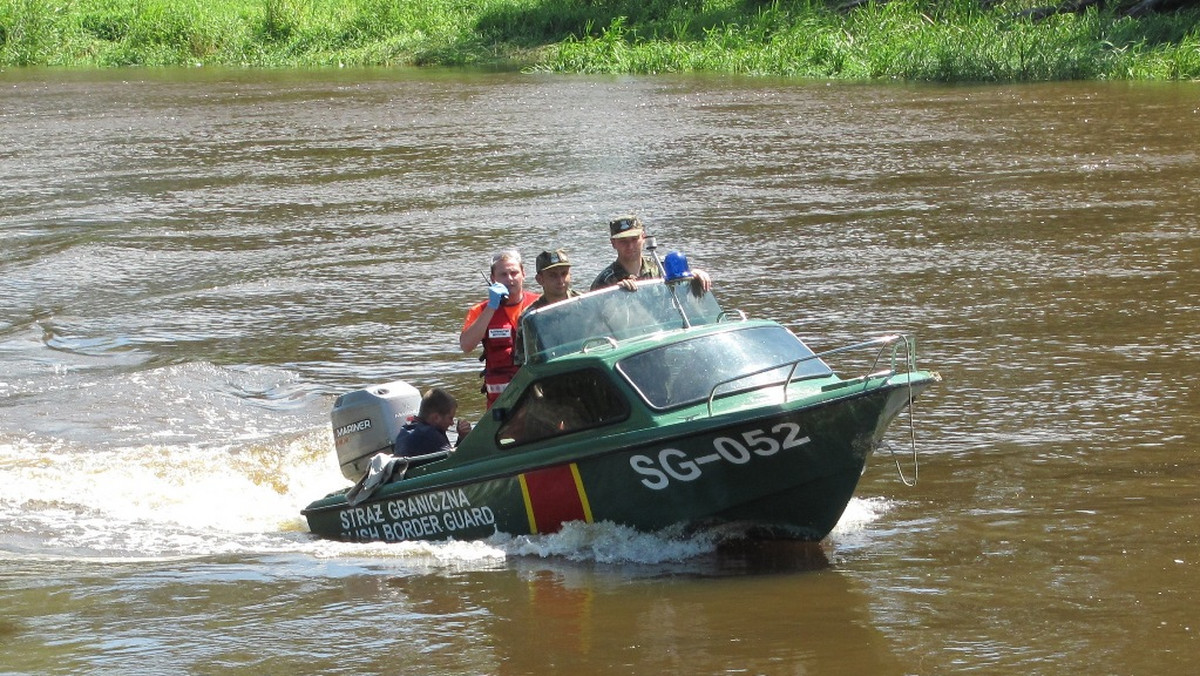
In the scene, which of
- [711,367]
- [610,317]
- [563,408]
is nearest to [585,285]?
[610,317]

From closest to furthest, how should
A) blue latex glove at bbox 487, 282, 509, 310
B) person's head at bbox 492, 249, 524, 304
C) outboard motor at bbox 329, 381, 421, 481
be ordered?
blue latex glove at bbox 487, 282, 509, 310 < person's head at bbox 492, 249, 524, 304 < outboard motor at bbox 329, 381, 421, 481

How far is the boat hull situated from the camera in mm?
7762

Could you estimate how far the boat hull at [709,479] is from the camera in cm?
776

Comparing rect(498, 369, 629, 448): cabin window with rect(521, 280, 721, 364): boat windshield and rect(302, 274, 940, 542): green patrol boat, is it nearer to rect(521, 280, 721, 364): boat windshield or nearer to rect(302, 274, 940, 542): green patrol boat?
rect(302, 274, 940, 542): green patrol boat

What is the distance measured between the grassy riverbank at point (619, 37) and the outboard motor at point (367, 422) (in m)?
25.4

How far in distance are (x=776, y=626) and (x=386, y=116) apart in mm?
26325

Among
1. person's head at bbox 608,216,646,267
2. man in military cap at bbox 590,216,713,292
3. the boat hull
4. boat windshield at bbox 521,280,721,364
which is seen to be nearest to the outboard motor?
the boat hull

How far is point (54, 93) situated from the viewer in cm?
3962

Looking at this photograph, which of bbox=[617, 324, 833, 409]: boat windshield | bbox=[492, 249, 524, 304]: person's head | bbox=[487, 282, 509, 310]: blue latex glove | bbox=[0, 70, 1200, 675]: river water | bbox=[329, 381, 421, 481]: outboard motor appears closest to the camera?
bbox=[0, 70, 1200, 675]: river water

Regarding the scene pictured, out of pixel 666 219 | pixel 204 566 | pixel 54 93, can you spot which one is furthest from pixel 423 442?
pixel 54 93

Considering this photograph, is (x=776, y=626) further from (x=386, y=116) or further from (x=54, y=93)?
(x=54, y=93)

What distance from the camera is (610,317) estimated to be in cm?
871

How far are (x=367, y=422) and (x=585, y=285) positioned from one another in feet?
19.9

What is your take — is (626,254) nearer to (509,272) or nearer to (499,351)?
(509,272)
